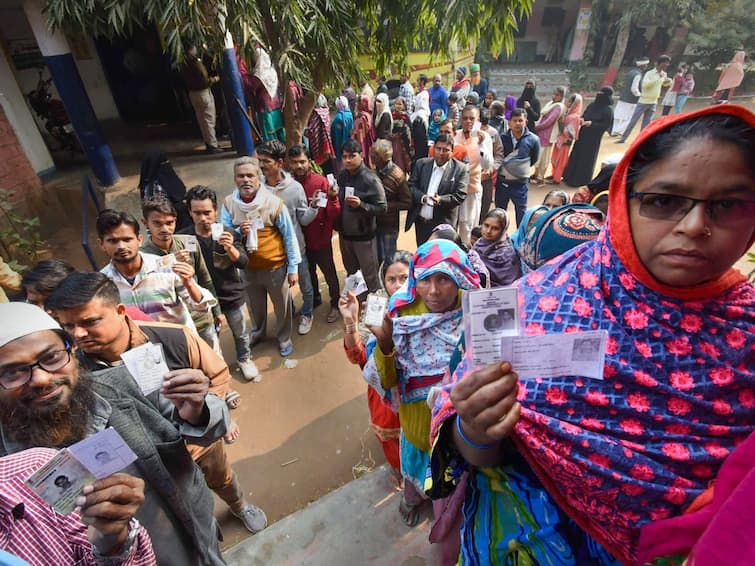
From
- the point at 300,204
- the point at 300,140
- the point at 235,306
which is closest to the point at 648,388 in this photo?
the point at 235,306

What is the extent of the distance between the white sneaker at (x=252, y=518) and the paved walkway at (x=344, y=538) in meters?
0.23

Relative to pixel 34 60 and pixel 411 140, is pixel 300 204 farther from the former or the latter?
pixel 34 60

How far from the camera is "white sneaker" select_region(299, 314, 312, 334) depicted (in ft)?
14.8

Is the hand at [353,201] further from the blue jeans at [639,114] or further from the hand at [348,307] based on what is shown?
the blue jeans at [639,114]

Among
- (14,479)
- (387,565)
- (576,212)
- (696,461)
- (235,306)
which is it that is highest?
(576,212)

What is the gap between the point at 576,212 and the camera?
194cm

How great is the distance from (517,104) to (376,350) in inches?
428

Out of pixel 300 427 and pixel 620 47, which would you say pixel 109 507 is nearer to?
pixel 300 427

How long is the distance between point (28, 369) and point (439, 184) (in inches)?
163

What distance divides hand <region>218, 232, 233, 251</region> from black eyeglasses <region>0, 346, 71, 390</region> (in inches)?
74.7

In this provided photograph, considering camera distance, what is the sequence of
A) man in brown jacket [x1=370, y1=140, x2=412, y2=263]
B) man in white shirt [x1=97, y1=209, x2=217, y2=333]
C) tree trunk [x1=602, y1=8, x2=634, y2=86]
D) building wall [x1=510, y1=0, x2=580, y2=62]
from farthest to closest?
building wall [x1=510, y1=0, x2=580, y2=62]
tree trunk [x1=602, y1=8, x2=634, y2=86]
man in brown jacket [x1=370, y1=140, x2=412, y2=263]
man in white shirt [x1=97, y1=209, x2=217, y2=333]

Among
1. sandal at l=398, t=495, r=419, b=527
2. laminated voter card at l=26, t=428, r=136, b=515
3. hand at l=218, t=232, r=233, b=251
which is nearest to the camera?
laminated voter card at l=26, t=428, r=136, b=515

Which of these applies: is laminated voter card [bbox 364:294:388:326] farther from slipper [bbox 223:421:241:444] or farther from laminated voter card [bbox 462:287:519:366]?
laminated voter card [bbox 462:287:519:366]

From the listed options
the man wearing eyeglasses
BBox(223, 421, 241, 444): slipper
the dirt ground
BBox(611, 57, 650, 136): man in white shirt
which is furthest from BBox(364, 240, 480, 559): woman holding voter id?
BBox(611, 57, 650, 136): man in white shirt
